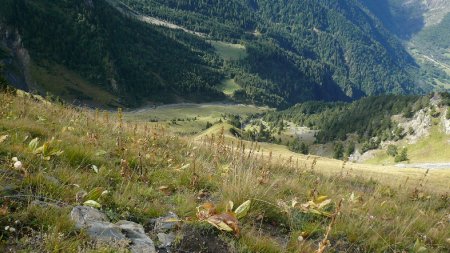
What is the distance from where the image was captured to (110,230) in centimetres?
450

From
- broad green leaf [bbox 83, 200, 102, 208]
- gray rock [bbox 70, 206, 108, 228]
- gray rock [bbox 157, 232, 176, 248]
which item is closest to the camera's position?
gray rock [bbox 70, 206, 108, 228]

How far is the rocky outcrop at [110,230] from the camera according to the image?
14.3 ft

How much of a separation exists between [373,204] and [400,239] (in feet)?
5.27

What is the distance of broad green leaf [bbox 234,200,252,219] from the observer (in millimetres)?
5566

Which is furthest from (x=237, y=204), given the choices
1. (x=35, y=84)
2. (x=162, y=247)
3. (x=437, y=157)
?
(x=35, y=84)

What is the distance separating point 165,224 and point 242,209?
111 cm

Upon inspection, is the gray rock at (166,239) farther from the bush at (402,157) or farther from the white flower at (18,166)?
the bush at (402,157)

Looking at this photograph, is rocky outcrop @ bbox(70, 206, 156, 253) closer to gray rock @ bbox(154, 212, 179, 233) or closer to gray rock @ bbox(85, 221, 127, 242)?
gray rock @ bbox(85, 221, 127, 242)

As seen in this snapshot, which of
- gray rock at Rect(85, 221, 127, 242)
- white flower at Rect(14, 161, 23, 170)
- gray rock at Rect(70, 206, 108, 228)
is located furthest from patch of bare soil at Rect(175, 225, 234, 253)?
white flower at Rect(14, 161, 23, 170)

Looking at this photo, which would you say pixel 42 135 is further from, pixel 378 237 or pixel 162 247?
pixel 378 237

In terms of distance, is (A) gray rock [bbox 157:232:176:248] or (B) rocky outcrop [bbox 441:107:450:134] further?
(B) rocky outcrop [bbox 441:107:450:134]

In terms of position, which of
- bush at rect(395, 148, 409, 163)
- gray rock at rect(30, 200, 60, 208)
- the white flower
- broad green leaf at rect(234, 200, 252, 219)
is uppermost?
the white flower

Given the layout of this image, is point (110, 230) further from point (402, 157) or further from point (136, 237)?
point (402, 157)

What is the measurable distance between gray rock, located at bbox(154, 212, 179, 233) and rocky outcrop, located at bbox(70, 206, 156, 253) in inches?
9.7
